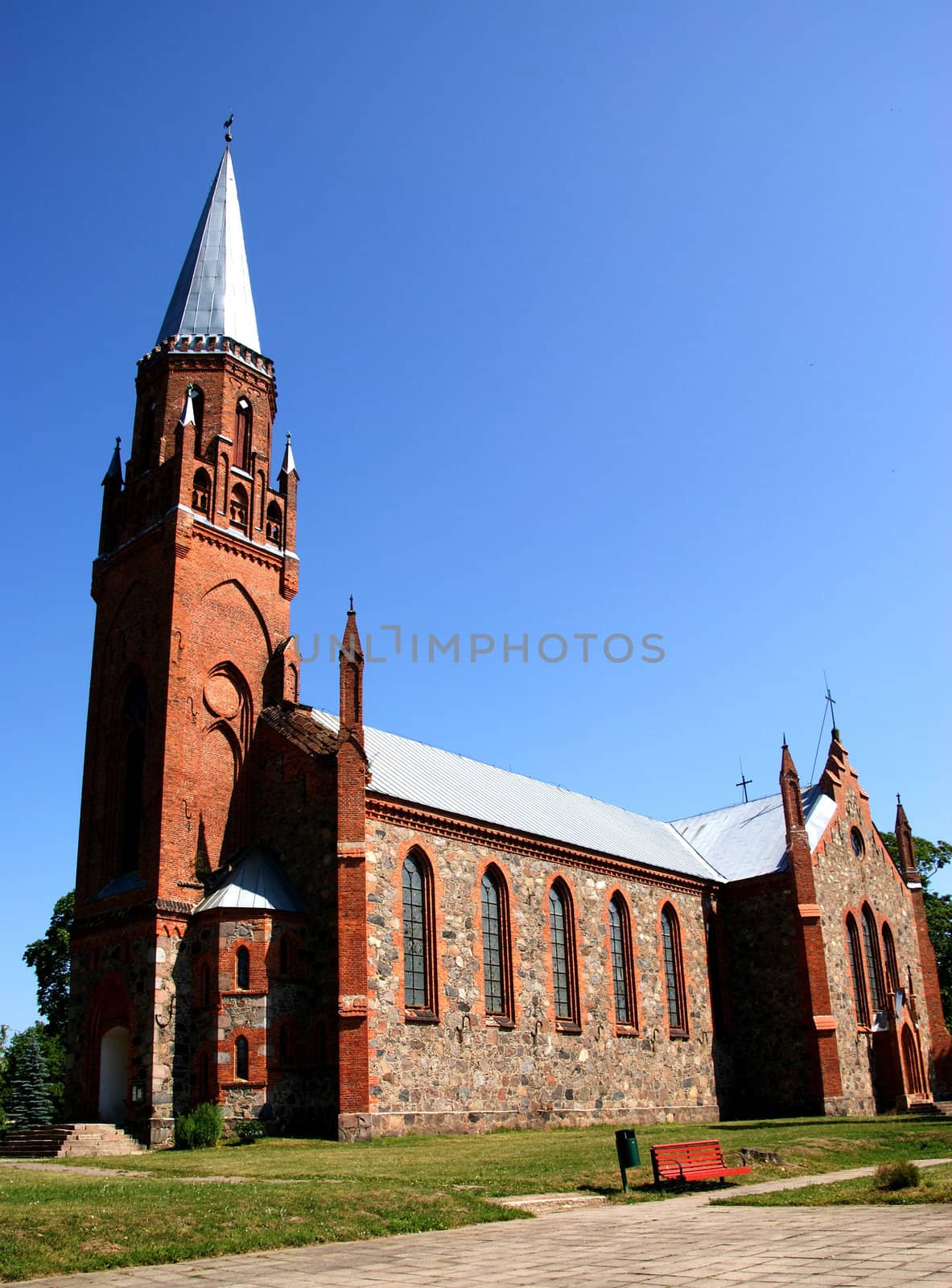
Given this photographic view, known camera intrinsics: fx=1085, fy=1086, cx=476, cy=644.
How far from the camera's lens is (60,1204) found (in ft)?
44.4

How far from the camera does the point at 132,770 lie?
111 feet

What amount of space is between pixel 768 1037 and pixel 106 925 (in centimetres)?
2377

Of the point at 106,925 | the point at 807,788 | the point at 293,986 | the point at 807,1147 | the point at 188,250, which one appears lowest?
the point at 807,1147

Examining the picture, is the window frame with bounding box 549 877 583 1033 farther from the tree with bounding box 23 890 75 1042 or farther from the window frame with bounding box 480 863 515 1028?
the tree with bounding box 23 890 75 1042

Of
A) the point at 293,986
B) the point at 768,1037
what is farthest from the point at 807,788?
the point at 293,986

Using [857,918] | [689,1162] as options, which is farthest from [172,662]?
[857,918]

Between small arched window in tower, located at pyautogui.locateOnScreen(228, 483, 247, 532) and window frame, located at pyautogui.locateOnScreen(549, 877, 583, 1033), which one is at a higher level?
small arched window in tower, located at pyautogui.locateOnScreen(228, 483, 247, 532)

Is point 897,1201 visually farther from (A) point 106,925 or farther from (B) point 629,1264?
(A) point 106,925

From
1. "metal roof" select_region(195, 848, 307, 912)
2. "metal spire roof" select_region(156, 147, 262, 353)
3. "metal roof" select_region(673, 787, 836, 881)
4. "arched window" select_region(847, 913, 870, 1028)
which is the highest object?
"metal spire roof" select_region(156, 147, 262, 353)

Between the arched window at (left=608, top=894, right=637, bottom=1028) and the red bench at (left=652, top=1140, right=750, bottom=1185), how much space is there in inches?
780

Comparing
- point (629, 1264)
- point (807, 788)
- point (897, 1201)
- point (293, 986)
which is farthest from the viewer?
point (807, 788)

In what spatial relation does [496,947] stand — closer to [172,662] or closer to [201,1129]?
[201,1129]

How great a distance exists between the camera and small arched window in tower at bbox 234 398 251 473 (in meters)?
37.4

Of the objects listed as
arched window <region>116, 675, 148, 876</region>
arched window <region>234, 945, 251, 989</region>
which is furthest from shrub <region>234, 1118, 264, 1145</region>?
arched window <region>116, 675, 148, 876</region>
